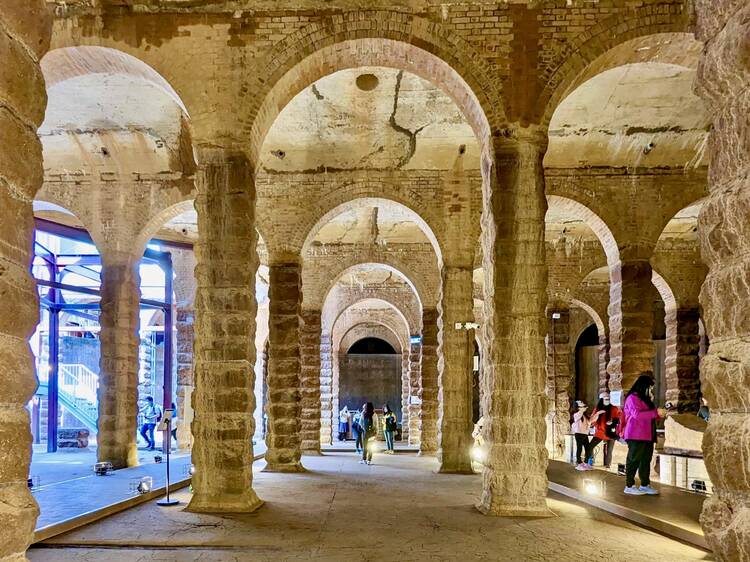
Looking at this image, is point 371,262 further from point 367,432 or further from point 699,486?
point 699,486

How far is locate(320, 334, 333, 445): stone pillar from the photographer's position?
20031 mm

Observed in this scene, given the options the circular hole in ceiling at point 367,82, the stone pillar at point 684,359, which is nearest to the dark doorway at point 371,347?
the stone pillar at point 684,359

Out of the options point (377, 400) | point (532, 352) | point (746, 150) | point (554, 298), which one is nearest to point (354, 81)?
point (532, 352)

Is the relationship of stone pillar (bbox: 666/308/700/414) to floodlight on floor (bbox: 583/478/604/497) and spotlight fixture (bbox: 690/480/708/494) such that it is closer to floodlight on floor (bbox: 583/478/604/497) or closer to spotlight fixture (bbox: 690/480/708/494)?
spotlight fixture (bbox: 690/480/708/494)

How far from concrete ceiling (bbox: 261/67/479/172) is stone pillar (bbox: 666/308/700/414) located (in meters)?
8.40

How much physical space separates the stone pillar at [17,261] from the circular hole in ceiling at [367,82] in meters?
7.72

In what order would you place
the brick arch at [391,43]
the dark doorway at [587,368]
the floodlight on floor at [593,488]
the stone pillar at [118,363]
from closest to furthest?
the brick arch at [391,43] < the floodlight on floor at [593,488] < the stone pillar at [118,363] < the dark doorway at [587,368]

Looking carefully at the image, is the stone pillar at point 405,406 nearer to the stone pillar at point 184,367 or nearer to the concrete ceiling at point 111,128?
the stone pillar at point 184,367

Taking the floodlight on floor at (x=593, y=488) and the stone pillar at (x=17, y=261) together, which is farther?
the floodlight on floor at (x=593, y=488)

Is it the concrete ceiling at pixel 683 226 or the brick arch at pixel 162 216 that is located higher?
the concrete ceiling at pixel 683 226

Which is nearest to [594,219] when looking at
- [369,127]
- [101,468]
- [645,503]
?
[369,127]

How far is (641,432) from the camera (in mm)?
8461

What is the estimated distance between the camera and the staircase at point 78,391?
18786 millimetres

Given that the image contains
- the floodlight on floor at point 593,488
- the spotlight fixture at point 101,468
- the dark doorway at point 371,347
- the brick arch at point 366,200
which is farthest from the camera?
the dark doorway at point 371,347
